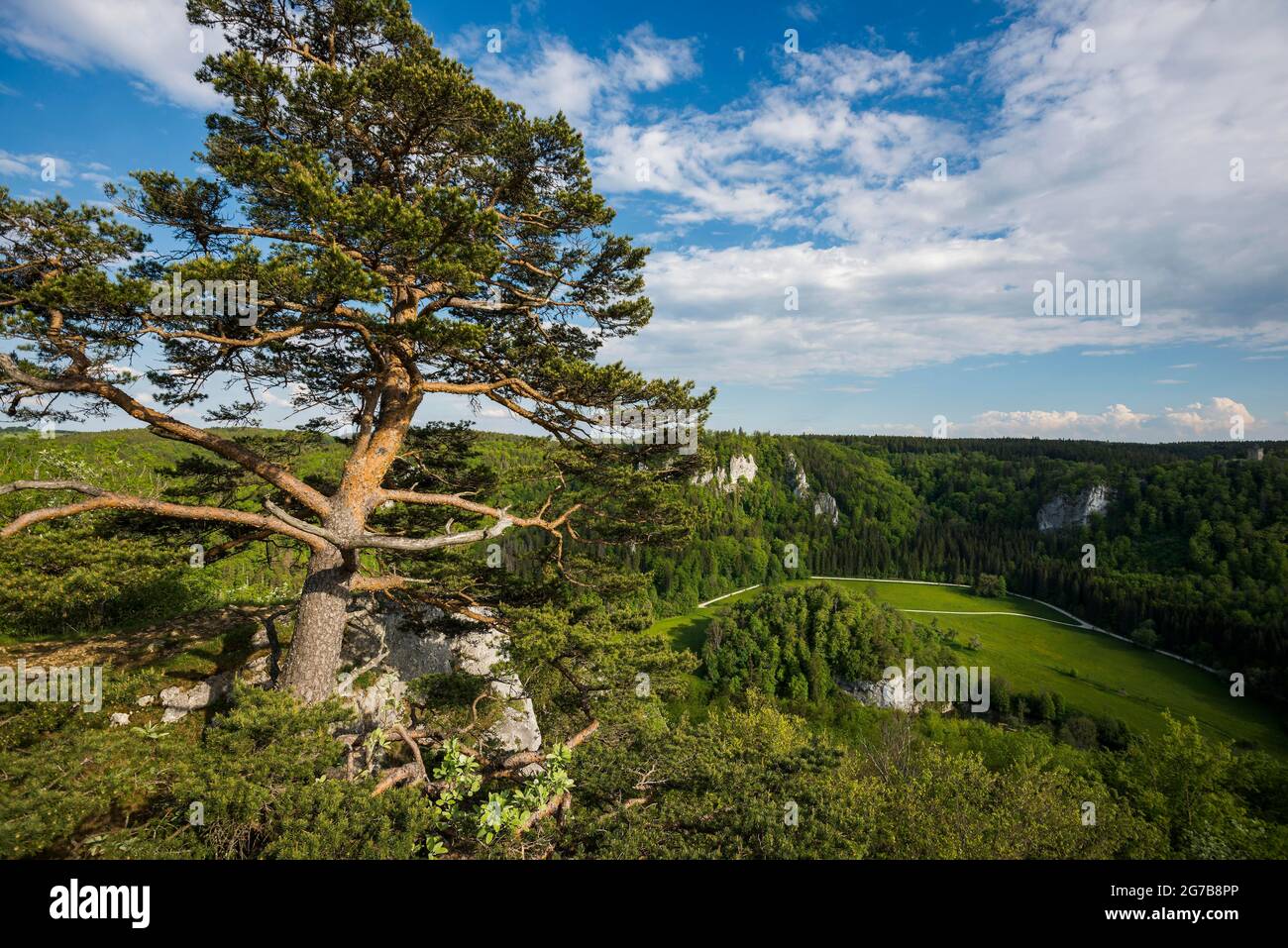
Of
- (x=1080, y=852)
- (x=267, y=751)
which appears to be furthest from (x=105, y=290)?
(x=1080, y=852)

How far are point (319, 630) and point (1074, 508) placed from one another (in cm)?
16624

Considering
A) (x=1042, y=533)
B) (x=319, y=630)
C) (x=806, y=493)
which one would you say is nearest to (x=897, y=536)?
(x=806, y=493)

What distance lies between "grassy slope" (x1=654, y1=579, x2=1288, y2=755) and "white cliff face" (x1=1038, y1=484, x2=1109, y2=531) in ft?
157

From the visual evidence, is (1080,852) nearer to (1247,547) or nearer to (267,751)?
(267,751)

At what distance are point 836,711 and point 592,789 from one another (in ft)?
201

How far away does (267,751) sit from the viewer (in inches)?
231

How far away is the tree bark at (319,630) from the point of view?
8625mm

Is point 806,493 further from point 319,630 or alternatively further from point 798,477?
point 319,630

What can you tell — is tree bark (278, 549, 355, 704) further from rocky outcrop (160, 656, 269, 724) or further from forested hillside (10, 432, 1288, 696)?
forested hillside (10, 432, 1288, 696)

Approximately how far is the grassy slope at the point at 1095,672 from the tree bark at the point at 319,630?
48.8 metres

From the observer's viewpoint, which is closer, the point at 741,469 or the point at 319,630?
the point at 319,630

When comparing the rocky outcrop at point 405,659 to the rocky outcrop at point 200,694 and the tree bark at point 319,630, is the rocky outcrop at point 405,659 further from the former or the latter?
the rocky outcrop at point 200,694

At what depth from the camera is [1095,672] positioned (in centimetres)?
6656
